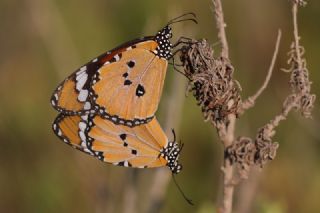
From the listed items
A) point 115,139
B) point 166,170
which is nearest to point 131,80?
point 115,139

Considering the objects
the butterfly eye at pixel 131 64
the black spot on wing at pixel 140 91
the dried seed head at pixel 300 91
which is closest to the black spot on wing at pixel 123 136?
the black spot on wing at pixel 140 91

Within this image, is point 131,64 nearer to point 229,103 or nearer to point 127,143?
point 127,143

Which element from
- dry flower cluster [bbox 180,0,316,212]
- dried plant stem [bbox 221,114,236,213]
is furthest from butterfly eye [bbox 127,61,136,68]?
dried plant stem [bbox 221,114,236,213]

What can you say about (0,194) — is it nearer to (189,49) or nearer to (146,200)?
(146,200)

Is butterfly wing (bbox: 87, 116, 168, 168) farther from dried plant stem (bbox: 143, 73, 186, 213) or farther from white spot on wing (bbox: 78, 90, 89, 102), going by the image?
dried plant stem (bbox: 143, 73, 186, 213)

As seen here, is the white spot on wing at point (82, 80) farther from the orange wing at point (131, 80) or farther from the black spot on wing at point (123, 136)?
the black spot on wing at point (123, 136)

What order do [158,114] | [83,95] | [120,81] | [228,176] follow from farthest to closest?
1. [158,114]
2. [120,81]
3. [83,95]
4. [228,176]

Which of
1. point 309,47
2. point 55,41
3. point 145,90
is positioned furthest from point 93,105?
point 309,47
